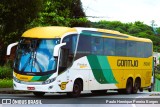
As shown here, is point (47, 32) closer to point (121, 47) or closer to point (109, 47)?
point (109, 47)

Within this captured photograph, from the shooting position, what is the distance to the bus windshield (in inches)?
886

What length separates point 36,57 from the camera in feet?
74.8

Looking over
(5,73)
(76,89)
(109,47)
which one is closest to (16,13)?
(109,47)

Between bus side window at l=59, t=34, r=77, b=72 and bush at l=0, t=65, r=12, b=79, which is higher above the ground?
bus side window at l=59, t=34, r=77, b=72

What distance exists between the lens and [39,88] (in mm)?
22328

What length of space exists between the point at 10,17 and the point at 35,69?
5.18m

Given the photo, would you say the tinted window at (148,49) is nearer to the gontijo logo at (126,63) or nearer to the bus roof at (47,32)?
the gontijo logo at (126,63)

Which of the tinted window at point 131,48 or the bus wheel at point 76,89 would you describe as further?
the tinted window at point 131,48

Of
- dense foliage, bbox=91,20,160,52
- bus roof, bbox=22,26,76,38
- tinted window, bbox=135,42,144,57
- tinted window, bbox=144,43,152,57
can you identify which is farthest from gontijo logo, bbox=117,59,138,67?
dense foliage, bbox=91,20,160,52

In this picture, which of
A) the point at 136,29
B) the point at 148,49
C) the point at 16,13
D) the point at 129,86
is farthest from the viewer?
the point at 136,29

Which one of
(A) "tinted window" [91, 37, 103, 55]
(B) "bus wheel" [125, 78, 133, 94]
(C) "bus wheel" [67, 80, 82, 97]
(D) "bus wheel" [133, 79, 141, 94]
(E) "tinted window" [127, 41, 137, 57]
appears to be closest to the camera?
(C) "bus wheel" [67, 80, 82, 97]

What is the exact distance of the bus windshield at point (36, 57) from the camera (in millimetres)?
22516

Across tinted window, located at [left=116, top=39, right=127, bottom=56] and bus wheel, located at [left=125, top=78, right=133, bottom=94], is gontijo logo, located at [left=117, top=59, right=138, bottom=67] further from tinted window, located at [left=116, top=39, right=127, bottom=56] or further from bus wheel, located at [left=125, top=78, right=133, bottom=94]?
bus wheel, located at [left=125, top=78, right=133, bottom=94]

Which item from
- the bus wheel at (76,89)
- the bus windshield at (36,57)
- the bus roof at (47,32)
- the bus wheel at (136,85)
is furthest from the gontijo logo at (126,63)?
the bus windshield at (36,57)
